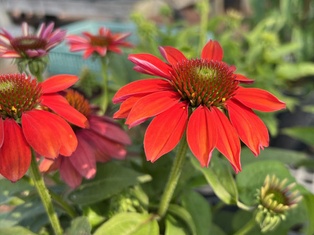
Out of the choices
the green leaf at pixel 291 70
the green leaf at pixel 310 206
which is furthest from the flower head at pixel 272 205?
the green leaf at pixel 291 70

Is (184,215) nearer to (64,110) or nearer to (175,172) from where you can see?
(175,172)

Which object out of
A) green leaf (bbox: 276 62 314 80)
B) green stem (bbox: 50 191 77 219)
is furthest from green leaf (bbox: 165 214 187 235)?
green leaf (bbox: 276 62 314 80)

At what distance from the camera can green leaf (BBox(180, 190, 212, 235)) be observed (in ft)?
1.75

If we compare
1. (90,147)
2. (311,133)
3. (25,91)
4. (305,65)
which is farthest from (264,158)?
(305,65)

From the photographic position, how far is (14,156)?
360 millimetres

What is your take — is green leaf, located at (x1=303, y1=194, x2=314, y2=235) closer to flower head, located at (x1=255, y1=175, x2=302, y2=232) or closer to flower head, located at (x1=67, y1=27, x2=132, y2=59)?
flower head, located at (x1=255, y1=175, x2=302, y2=232)

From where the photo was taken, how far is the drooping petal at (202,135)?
356 millimetres

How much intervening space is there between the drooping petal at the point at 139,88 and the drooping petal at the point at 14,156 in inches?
3.5

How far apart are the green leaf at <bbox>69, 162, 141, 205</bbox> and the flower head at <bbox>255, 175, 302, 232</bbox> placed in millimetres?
142

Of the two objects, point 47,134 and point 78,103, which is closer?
point 47,134

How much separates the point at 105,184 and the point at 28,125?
18 centimetres

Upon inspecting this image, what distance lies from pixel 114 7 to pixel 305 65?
1595mm

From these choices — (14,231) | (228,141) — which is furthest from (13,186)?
(228,141)

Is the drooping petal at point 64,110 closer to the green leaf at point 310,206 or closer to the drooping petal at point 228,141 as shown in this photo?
the drooping petal at point 228,141
